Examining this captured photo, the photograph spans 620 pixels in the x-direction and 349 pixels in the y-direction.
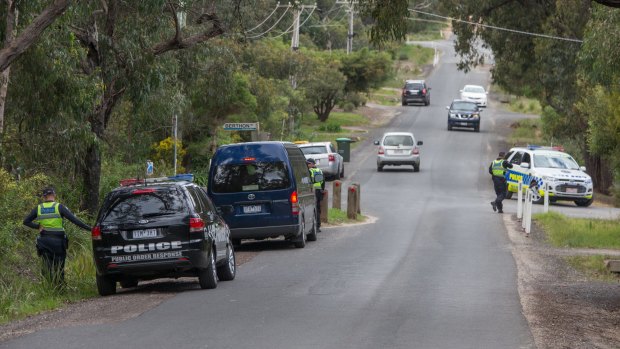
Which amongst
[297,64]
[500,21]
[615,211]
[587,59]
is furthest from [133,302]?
[297,64]

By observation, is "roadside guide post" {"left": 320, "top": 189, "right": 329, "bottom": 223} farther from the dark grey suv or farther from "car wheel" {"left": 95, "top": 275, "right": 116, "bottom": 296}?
the dark grey suv

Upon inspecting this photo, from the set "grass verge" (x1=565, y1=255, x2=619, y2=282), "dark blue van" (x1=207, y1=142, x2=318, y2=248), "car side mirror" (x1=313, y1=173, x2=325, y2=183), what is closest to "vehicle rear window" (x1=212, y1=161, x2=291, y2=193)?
"dark blue van" (x1=207, y1=142, x2=318, y2=248)

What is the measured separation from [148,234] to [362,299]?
3049 mm

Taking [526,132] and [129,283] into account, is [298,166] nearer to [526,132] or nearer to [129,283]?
[129,283]

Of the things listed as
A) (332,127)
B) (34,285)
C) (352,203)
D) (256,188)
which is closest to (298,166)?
(256,188)

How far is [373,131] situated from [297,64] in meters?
10.6

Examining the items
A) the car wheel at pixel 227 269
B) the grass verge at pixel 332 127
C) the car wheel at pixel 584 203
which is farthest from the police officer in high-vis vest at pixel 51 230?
the grass verge at pixel 332 127

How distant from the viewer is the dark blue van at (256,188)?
71.6ft

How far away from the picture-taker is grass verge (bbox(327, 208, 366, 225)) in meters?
30.8

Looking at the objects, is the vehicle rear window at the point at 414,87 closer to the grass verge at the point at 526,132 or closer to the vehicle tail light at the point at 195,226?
the grass verge at the point at 526,132

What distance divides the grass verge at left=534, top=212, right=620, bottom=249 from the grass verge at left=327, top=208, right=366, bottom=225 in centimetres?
493

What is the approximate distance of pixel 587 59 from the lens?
28.2m

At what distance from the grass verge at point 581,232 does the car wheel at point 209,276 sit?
11.4 metres

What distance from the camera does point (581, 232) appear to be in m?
26.4
